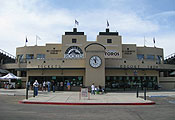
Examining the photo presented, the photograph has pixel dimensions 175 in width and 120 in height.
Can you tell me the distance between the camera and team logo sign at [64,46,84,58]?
1542 inches

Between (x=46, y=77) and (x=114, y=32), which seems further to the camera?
(x=114, y=32)

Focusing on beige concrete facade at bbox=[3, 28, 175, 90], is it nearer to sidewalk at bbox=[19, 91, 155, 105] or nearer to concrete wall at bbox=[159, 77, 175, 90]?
concrete wall at bbox=[159, 77, 175, 90]

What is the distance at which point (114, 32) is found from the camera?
4384cm

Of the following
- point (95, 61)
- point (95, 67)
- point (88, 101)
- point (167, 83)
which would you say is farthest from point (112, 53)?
point (88, 101)

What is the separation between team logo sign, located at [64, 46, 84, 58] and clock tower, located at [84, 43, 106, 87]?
30.9 ft

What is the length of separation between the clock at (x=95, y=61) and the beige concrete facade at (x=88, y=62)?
0.49 feet

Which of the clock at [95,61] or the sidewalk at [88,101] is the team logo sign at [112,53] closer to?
the clock at [95,61]

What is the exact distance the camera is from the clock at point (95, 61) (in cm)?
2952

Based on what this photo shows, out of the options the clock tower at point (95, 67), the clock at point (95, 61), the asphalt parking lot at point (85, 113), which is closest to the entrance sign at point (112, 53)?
the clock tower at point (95, 67)

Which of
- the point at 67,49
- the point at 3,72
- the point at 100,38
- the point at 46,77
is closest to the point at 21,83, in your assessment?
the point at 3,72

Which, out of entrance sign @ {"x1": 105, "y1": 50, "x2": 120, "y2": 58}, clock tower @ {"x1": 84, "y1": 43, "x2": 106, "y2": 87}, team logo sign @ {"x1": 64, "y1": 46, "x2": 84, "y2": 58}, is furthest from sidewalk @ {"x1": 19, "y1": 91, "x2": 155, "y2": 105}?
entrance sign @ {"x1": 105, "y1": 50, "x2": 120, "y2": 58}

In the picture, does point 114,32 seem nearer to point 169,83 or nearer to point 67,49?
point 67,49

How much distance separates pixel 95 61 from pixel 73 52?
10813 mm

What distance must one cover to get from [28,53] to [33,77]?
11.6 metres
